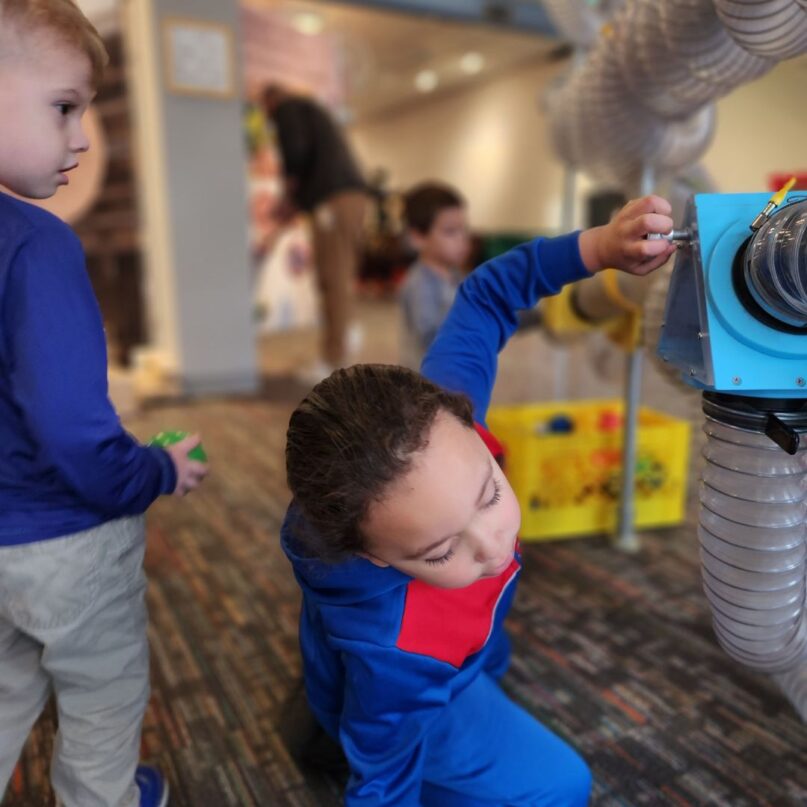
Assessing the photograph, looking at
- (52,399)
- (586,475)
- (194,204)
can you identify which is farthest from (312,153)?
(52,399)

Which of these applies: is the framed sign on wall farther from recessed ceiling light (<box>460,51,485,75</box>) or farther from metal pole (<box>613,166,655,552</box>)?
recessed ceiling light (<box>460,51,485,75</box>)

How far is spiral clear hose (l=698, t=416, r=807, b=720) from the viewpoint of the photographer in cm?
71

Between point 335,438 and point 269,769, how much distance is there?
596mm

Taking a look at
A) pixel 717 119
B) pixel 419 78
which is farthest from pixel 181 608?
pixel 419 78

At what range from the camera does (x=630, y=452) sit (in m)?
1.60

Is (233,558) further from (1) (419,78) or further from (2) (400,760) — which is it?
(1) (419,78)

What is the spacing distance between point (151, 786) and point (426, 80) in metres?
8.27

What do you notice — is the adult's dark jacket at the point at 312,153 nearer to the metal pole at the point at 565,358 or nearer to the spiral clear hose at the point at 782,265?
the metal pole at the point at 565,358

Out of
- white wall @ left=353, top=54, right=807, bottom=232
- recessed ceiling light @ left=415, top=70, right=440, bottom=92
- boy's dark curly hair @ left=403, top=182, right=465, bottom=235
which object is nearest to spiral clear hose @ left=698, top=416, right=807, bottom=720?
boy's dark curly hair @ left=403, top=182, right=465, bottom=235

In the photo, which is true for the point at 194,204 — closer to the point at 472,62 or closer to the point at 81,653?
the point at 81,653

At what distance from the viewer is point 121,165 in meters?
3.55

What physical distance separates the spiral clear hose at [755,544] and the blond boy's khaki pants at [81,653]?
25.2 inches

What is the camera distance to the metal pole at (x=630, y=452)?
1.57 m

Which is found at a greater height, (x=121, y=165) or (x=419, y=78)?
(x=419, y=78)
